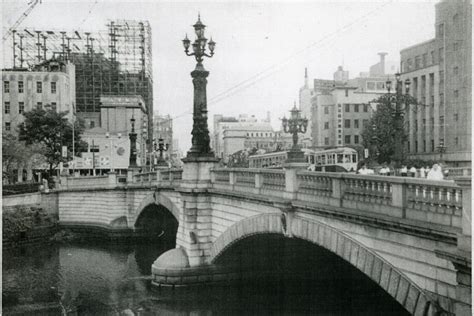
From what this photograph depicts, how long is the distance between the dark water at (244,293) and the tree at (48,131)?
88.6 feet

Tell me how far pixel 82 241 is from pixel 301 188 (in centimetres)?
2943

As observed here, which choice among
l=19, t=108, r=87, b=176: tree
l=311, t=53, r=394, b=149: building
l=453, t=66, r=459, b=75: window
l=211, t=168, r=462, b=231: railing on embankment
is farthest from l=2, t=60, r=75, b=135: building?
l=211, t=168, r=462, b=231: railing on embankment

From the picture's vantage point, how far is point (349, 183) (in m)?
13.0

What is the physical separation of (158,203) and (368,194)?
72.4 feet

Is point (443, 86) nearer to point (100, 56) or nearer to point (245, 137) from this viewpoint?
point (100, 56)

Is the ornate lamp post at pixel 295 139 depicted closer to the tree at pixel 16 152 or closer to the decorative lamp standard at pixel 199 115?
the decorative lamp standard at pixel 199 115

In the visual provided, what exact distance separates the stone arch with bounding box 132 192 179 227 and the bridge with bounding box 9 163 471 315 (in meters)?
0.20

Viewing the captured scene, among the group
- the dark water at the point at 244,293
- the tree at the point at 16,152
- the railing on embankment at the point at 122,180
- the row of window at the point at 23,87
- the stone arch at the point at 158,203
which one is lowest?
the dark water at the point at 244,293

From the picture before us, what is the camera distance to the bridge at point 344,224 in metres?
9.69

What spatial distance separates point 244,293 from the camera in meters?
22.6

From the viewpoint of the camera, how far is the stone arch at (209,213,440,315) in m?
10.7

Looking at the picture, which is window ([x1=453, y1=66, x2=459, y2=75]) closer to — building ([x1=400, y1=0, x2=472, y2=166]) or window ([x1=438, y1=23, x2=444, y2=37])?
building ([x1=400, y1=0, x2=472, y2=166])

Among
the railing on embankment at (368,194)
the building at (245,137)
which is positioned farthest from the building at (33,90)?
the building at (245,137)

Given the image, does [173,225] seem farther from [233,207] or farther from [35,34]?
[35,34]
